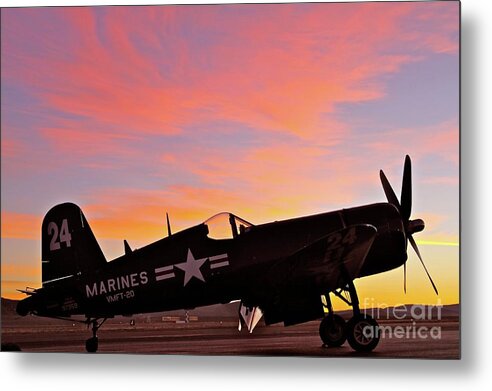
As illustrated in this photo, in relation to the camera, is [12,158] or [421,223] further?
[12,158]

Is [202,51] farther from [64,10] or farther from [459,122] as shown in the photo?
[459,122]

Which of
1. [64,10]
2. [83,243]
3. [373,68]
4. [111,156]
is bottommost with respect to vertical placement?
[83,243]

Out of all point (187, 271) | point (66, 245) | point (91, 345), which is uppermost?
point (66, 245)

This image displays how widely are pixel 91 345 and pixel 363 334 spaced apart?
1.56 m

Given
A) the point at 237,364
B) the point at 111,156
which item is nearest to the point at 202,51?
the point at 111,156

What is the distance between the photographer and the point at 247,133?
5539 mm

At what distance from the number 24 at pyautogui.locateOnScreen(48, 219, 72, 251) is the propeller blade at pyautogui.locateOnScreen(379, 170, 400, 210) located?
6.01 feet

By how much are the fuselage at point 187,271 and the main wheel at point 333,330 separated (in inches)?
17.2

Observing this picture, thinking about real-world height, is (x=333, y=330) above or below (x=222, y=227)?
below

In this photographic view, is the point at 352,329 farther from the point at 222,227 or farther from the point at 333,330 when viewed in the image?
the point at 222,227

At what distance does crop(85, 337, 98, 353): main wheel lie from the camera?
561 cm

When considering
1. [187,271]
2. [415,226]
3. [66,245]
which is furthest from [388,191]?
[66,245]

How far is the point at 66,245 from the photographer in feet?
18.6

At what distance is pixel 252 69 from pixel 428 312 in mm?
1673
